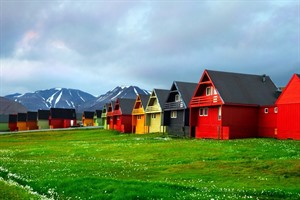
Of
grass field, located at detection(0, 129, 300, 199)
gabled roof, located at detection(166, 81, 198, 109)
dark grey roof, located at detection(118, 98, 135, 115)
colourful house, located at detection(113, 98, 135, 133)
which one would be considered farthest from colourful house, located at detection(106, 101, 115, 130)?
grass field, located at detection(0, 129, 300, 199)

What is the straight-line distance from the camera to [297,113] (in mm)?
44344

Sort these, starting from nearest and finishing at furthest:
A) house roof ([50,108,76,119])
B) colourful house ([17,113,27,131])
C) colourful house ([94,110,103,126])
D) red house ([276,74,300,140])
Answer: red house ([276,74,300,140])
house roof ([50,108,76,119])
colourful house ([94,110,103,126])
colourful house ([17,113,27,131])

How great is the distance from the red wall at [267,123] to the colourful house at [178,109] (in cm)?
1388

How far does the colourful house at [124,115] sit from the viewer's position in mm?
94125

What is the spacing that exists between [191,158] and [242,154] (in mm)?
4528

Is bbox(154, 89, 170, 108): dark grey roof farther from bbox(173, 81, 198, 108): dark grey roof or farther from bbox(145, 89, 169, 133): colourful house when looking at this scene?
bbox(173, 81, 198, 108): dark grey roof

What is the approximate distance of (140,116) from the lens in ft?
285

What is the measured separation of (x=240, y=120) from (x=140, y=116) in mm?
37424

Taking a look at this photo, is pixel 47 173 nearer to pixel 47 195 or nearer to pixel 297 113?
pixel 47 195

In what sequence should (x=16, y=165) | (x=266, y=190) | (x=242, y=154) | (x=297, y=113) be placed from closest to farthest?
(x=266, y=190) < (x=16, y=165) < (x=242, y=154) < (x=297, y=113)

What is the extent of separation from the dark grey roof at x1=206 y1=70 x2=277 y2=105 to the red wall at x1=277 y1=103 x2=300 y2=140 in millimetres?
7333

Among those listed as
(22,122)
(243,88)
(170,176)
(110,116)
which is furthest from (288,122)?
(22,122)

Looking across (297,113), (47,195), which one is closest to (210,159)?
(47,195)

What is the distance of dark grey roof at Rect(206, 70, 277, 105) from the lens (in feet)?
175
